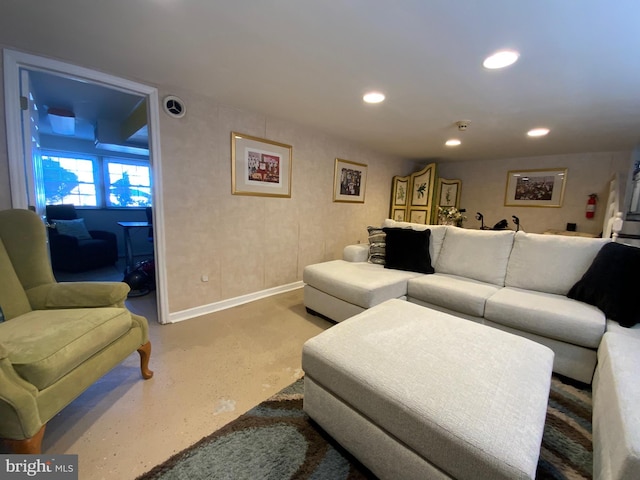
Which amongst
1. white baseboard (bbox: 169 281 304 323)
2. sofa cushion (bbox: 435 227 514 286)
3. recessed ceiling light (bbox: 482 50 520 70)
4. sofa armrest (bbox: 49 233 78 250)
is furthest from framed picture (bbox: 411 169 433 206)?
sofa armrest (bbox: 49 233 78 250)

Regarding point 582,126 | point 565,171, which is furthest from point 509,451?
point 565,171

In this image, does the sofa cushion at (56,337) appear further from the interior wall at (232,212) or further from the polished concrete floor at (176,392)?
the interior wall at (232,212)

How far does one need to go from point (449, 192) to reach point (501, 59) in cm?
394

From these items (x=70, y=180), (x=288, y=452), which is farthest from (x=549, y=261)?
(x=70, y=180)

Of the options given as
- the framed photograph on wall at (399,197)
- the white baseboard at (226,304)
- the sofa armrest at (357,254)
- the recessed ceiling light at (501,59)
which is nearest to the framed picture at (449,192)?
the framed photograph on wall at (399,197)

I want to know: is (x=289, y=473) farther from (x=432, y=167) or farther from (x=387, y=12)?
(x=432, y=167)

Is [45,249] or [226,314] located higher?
[45,249]

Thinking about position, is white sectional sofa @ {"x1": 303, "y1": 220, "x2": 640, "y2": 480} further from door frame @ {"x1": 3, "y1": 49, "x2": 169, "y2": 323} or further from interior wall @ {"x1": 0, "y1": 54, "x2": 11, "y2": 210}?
interior wall @ {"x1": 0, "y1": 54, "x2": 11, "y2": 210}

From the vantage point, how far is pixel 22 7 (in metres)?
1.34

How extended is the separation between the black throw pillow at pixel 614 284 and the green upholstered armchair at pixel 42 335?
9.89ft

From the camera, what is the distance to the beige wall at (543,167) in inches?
155

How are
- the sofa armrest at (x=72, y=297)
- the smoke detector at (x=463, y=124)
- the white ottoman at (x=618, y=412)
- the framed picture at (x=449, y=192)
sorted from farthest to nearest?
the framed picture at (x=449, y=192), the smoke detector at (x=463, y=124), the sofa armrest at (x=72, y=297), the white ottoman at (x=618, y=412)

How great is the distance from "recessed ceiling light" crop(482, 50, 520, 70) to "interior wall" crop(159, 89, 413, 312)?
2.13 metres

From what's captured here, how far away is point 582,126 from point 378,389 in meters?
3.66
